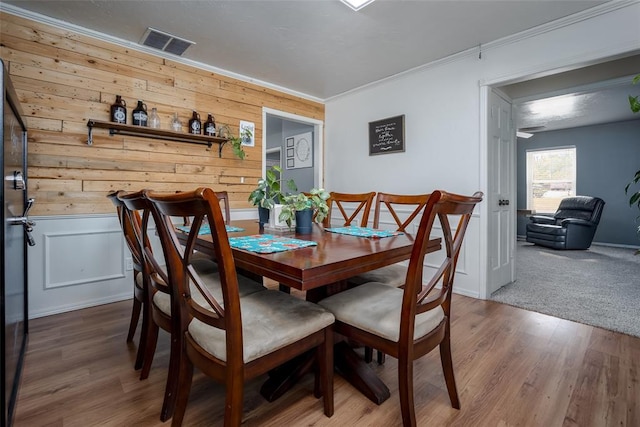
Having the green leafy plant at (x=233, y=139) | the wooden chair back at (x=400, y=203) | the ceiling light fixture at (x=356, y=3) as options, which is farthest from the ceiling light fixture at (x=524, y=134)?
the green leafy plant at (x=233, y=139)

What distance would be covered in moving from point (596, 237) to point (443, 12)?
242 inches

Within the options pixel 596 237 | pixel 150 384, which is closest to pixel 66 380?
pixel 150 384

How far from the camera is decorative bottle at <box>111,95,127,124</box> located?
262cm

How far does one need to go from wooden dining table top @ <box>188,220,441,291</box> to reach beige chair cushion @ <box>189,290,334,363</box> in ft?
0.60

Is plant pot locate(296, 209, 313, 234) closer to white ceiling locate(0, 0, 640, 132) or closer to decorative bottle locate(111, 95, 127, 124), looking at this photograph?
Answer: white ceiling locate(0, 0, 640, 132)

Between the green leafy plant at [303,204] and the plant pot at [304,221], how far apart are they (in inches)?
1.1

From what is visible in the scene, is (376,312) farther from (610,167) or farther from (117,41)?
(610,167)

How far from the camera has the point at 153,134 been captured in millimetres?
2869

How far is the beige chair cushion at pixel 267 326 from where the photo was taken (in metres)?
1.04

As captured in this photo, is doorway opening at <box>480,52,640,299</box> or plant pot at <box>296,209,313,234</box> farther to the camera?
doorway opening at <box>480,52,640,299</box>

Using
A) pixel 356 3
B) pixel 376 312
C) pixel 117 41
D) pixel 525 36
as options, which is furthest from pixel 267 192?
pixel 525 36

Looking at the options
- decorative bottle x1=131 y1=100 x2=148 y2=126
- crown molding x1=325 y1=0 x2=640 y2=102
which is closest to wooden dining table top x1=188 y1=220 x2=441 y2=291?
decorative bottle x1=131 y1=100 x2=148 y2=126

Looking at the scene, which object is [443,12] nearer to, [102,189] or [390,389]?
[390,389]

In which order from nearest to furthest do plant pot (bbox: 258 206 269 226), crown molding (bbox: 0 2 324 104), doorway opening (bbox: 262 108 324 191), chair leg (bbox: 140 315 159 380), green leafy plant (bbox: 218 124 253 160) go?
1. chair leg (bbox: 140 315 159 380)
2. plant pot (bbox: 258 206 269 226)
3. crown molding (bbox: 0 2 324 104)
4. green leafy plant (bbox: 218 124 253 160)
5. doorway opening (bbox: 262 108 324 191)
